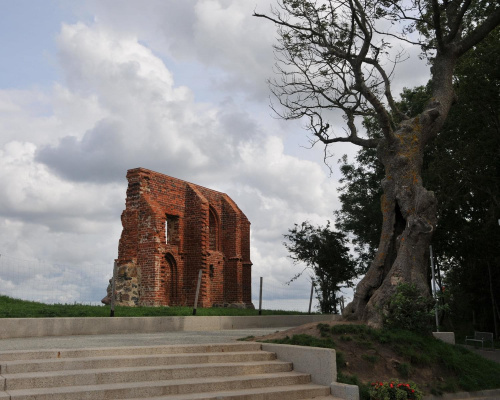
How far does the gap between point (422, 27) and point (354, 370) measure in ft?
39.7

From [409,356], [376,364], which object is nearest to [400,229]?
[409,356]

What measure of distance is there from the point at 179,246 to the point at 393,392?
20.5 metres

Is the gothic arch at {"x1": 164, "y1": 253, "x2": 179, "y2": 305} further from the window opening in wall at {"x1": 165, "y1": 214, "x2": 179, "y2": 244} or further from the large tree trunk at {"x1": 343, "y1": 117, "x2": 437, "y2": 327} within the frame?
the large tree trunk at {"x1": 343, "y1": 117, "x2": 437, "y2": 327}

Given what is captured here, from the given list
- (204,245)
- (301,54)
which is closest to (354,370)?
(301,54)

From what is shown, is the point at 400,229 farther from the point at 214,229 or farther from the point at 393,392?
the point at 214,229

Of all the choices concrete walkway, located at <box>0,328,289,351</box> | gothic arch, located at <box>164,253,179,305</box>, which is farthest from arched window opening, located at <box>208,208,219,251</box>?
concrete walkway, located at <box>0,328,289,351</box>

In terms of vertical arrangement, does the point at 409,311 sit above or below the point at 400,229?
below

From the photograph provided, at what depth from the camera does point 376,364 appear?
997 centimetres

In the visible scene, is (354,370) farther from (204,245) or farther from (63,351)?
(204,245)

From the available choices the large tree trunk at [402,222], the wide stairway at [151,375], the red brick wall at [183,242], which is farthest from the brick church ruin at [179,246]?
the wide stairway at [151,375]

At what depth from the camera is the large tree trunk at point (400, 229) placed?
40.1ft

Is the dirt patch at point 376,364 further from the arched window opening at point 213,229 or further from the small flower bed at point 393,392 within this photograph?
the arched window opening at point 213,229

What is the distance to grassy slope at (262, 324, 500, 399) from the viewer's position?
1000 centimetres

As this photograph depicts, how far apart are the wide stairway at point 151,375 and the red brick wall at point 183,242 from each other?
50.2 feet
